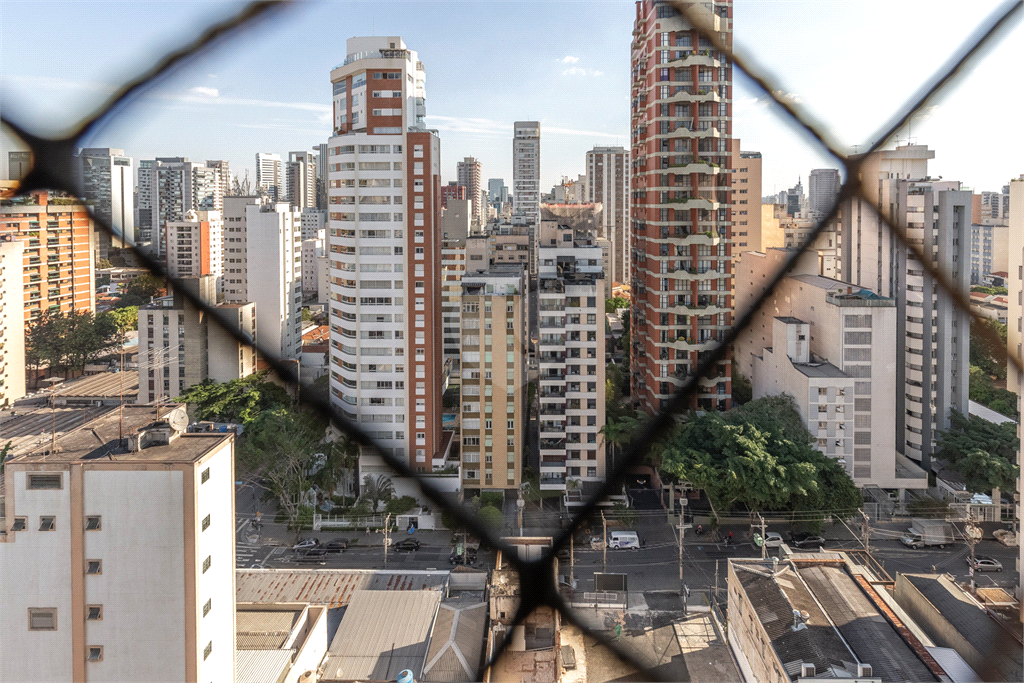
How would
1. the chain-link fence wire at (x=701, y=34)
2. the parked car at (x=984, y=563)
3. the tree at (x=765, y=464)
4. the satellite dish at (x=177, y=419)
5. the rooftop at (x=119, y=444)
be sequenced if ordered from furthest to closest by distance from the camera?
1. the tree at (x=765, y=464)
2. the parked car at (x=984, y=563)
3. the satellite dish at (x=177, y=419)
4. the rooftop at (x=119, y=444)
5. the chain-link fence wire at (x=701, y=34)

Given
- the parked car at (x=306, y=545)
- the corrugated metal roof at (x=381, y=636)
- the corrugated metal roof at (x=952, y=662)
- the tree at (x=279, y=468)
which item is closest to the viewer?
the corrugated metal roof at (x=952, y=662)

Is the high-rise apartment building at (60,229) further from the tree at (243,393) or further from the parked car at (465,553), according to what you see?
the parked car at (465,553)

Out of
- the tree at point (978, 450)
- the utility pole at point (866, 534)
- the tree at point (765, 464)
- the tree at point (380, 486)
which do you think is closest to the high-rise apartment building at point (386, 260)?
the tree at point (380, 486)

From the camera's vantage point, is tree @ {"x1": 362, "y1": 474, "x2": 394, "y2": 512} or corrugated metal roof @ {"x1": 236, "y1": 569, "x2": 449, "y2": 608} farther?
corrugated metal roof @ {"x1": 236, "y1": 569, "x2": 449, "y2": 608}

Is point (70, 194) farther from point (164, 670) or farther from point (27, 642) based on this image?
point (27, 642)

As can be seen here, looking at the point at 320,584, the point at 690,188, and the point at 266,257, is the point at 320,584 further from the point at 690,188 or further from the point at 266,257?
the point at 690,188

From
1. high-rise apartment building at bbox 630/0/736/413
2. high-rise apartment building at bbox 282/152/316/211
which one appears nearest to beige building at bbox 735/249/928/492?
high-rise apartment building at bbox 630/0/736/413

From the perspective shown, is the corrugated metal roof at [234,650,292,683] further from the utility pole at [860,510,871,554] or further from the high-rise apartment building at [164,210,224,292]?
the utility pole at [860,510,871,554]
